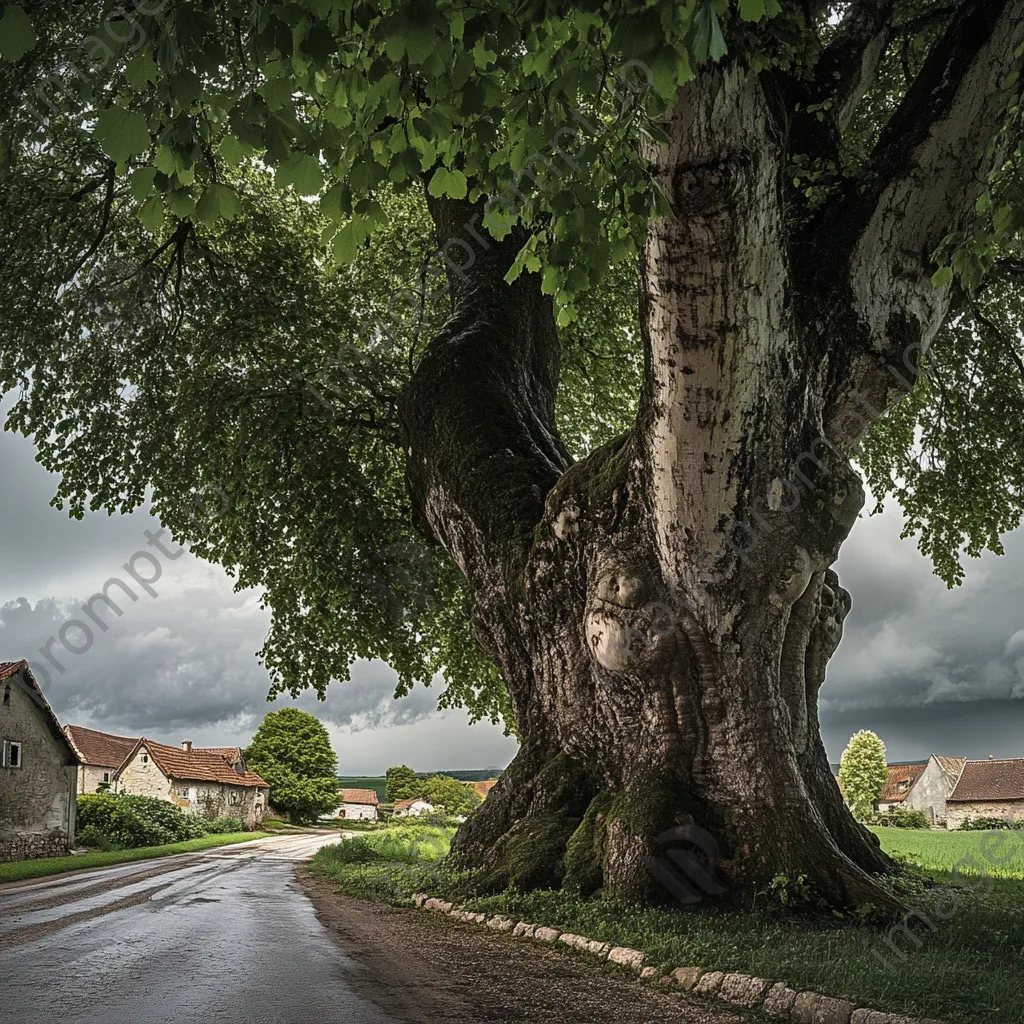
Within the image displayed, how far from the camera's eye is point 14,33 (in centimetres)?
344

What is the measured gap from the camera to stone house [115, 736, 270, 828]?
4994 centimetres

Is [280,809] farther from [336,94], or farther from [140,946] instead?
[336,94]

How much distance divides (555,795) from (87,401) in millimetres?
9484

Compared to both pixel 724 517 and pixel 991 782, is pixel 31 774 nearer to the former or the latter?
pixel 724 517

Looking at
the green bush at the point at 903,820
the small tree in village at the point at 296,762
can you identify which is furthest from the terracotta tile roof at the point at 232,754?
the green bush at the point at 903,820

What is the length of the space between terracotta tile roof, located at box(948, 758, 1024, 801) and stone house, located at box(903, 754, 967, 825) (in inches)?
37.8

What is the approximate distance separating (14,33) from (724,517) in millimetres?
5714

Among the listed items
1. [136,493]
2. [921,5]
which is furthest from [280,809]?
[921,5]

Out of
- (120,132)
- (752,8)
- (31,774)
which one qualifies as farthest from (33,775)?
(752,8)

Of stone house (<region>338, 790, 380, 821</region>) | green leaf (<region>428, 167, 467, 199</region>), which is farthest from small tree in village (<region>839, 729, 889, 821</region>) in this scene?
green leaf (<region>428, 167, 467, 199</region>)

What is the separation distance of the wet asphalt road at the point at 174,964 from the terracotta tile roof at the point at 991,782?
51.8 metres

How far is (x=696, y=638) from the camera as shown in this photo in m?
8.20

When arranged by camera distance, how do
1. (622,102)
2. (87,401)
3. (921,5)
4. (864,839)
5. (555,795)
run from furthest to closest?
1. (87,401)
2. (864,839)
3. (555,795)
4. (921,5)
5. (622,102)

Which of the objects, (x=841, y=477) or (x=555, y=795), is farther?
(x=555, y=795)
